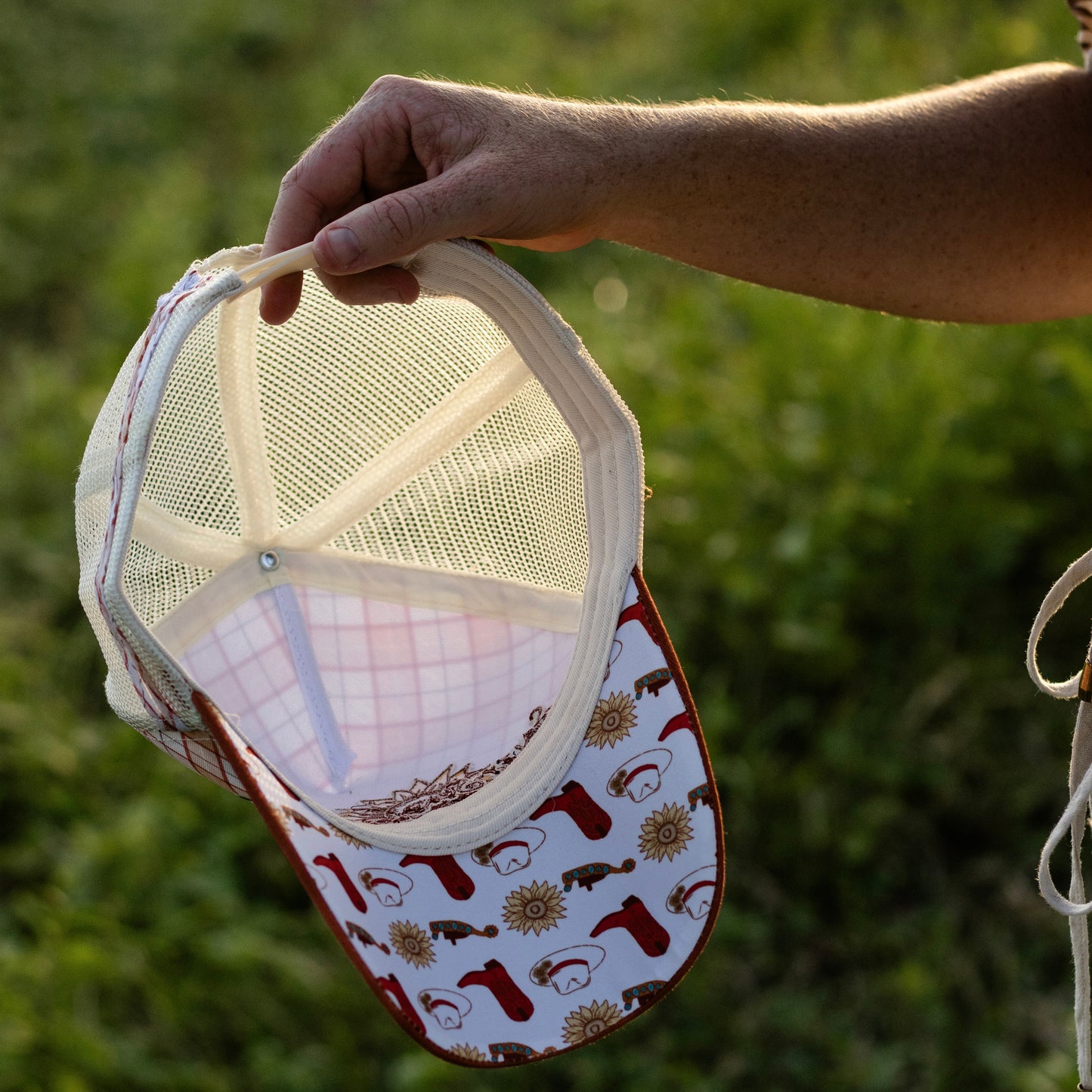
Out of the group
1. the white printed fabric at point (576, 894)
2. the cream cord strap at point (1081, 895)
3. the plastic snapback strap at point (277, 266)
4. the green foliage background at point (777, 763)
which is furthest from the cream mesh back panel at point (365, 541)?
the green foliage background at point (777, 763)

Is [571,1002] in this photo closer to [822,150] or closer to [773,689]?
[822,150]

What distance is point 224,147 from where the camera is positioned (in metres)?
5.27

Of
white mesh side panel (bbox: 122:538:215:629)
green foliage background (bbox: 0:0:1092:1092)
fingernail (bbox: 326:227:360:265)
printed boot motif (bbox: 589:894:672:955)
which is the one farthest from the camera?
green foliage background (bbox: 0:0:1092:1092)

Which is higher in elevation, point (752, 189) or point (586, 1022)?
point (752, 189)

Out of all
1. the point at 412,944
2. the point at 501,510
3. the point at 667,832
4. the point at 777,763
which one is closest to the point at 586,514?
the point at 501,510

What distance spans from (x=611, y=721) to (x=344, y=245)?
1.49ft

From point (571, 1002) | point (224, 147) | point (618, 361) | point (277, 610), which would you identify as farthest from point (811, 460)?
point (224, 147)

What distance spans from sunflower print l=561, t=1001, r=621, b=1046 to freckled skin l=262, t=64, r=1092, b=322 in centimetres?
62

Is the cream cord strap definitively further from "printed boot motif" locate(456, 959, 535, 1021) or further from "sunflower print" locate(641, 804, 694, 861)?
"printed boot motif" locate(456, 959, 535, 1021)

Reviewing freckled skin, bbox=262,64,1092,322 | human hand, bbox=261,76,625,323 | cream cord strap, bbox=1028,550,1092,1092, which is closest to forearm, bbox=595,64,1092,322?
freckled skin, bbox=262,64,1092,322

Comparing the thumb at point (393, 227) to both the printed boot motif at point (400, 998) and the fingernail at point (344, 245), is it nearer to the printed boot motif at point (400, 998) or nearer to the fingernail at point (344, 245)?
the fingernail at point (344, 245)

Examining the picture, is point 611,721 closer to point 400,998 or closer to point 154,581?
point 400,998

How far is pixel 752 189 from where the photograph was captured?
120 cm

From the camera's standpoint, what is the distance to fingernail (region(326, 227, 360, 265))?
3.02 feet
